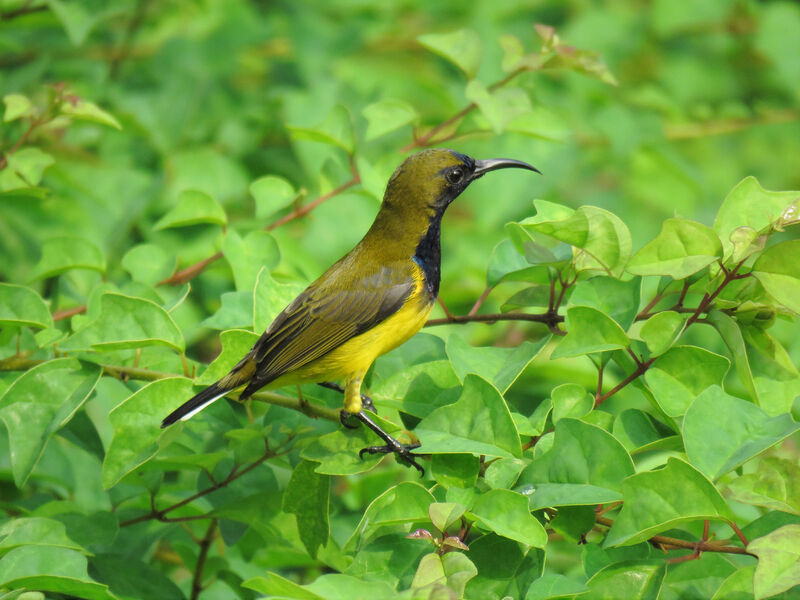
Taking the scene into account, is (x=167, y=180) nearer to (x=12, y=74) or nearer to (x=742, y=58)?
(x=12, y=74)

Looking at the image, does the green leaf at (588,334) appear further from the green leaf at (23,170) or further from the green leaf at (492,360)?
the green leaf at (23,170)

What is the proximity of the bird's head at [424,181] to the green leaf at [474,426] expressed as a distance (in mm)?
1525

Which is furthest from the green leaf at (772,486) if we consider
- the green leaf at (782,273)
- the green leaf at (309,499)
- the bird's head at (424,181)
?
the bird's head at (424,181)

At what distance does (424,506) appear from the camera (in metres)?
2.12

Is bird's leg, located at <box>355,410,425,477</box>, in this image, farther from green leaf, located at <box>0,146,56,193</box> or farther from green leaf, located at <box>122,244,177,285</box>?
green leaf, located at <box>0,146,56,193</box>

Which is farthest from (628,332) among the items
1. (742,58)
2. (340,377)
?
(742,58)

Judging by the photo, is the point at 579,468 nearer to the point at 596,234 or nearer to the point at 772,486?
the point at 772,486

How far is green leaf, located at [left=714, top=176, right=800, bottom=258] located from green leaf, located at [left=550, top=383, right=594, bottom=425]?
59 cm

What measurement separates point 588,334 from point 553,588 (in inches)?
27.9

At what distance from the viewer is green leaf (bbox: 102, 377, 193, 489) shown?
97.7 inches

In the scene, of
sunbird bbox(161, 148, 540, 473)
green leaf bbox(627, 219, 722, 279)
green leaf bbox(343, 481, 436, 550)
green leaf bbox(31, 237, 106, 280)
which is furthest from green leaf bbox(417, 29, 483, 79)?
green leaf bbox(343, 481, 436, 550)

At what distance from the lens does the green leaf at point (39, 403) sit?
2521 millimetres

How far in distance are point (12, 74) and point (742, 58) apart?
19.5ft

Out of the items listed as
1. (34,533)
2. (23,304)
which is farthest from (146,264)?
(34,533)
